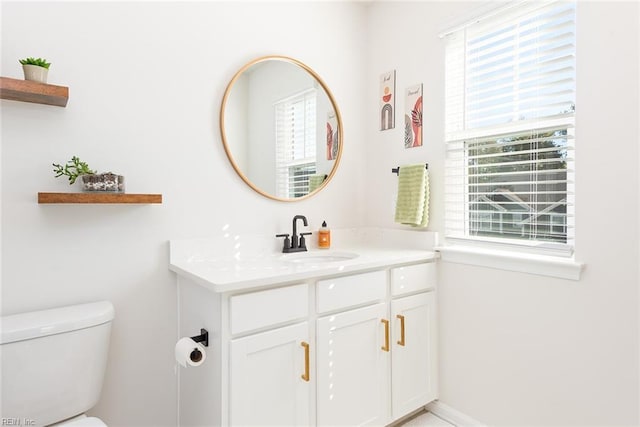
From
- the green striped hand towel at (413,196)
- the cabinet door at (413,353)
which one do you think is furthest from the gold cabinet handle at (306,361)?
the green striped hand towel at (413,196)

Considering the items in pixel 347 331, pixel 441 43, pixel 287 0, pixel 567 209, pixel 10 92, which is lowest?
pixel 347 331

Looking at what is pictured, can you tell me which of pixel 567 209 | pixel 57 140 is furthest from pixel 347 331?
pixel 57 140

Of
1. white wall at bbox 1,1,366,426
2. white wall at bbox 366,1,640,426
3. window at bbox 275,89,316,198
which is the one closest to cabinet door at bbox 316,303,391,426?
white wall at bbox 366,1,640,426

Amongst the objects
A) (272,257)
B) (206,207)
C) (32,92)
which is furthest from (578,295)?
(32,92)

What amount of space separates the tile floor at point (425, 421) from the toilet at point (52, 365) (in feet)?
5.04

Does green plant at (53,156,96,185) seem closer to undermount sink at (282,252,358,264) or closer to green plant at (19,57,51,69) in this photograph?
green plant at (19,57,51,69)

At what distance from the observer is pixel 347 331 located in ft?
5.74

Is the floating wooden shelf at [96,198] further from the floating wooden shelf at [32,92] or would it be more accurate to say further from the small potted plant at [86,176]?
the floating wooden shelf at [32,92]

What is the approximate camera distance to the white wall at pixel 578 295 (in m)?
1.46

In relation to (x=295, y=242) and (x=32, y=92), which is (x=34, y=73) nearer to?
(x=32, y=92)

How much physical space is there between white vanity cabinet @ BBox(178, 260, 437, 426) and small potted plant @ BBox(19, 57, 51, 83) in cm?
96

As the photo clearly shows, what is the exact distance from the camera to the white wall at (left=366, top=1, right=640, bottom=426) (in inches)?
57.6

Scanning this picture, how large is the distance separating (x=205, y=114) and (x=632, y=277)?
1986mm

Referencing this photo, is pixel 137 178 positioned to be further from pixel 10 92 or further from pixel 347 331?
pixel 347 331
